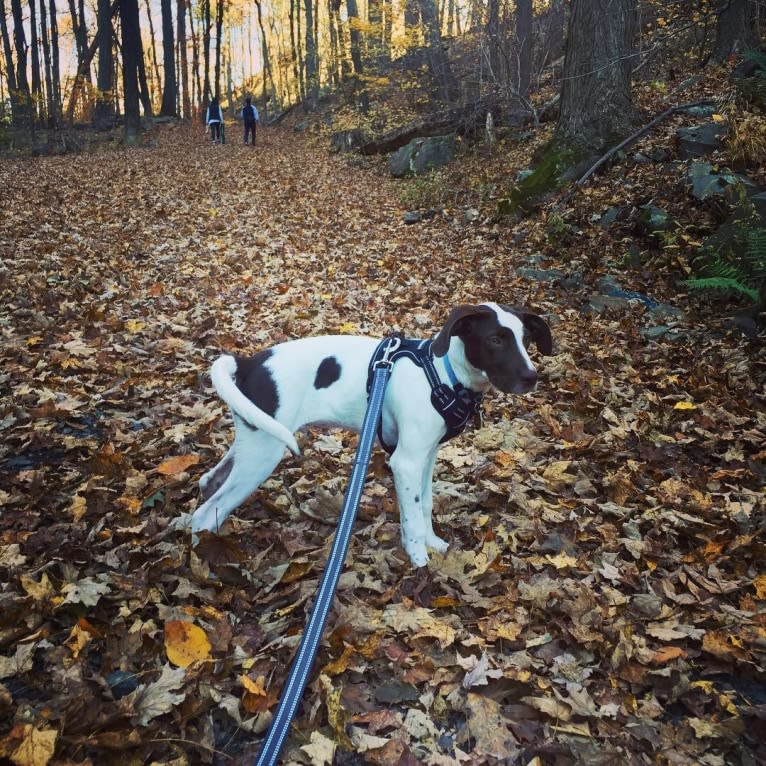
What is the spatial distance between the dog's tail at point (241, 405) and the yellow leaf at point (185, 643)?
3.59 ft

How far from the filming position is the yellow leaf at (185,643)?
8.87ft

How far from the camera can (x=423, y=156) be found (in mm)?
16031

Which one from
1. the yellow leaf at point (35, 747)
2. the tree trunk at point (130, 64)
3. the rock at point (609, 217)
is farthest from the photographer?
the tree trunk at point (130, 64)

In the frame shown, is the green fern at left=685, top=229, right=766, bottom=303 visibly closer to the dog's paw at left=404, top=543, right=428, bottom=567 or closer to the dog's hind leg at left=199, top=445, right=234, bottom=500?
the dog's paw at left=404, top=543, right=428, bottom=567

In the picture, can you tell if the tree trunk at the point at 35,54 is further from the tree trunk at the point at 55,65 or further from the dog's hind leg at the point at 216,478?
the dog's hind leg at the point at 216,478

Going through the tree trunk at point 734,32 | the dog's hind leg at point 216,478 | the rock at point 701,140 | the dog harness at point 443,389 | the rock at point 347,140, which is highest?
the tree trunk at point 734,32

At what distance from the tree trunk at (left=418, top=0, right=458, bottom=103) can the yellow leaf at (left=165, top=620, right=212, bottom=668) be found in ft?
63.3

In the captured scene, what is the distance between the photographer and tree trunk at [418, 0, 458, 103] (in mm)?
18266

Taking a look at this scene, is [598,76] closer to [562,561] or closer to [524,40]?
[524,40]

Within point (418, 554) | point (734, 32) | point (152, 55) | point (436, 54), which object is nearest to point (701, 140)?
point (734, 32)

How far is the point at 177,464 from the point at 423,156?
14134mm

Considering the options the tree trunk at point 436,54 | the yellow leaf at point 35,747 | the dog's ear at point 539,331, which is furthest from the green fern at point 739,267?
the tree trunk at point 436,54

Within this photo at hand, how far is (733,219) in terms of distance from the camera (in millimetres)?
6613

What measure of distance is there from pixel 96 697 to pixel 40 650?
1.52ft
